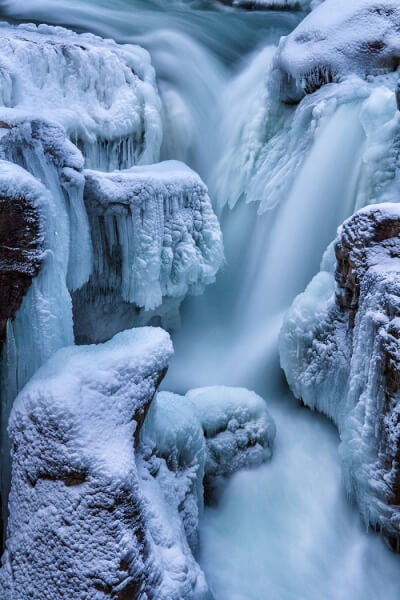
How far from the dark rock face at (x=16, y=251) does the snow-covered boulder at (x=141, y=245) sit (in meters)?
0.95

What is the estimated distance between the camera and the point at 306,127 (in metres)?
4.56

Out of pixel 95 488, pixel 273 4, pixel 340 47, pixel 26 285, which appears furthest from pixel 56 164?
pixel 273 4

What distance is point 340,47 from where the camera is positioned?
4680mm

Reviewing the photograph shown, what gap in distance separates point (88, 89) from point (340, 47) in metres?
2.18

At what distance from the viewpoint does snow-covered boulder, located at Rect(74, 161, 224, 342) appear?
10.9 feet

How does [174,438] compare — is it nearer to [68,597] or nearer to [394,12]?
[68,597]

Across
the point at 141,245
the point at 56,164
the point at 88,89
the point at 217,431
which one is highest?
the point at 88,89

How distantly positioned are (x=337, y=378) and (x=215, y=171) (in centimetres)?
265

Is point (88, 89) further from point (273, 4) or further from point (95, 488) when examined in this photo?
point (273, 4)

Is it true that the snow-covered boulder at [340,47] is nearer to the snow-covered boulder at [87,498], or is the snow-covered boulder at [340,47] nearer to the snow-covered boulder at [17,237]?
the snow-covered boulder at [17,237]

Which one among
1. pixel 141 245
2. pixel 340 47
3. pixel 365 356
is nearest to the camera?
pixel 365 356

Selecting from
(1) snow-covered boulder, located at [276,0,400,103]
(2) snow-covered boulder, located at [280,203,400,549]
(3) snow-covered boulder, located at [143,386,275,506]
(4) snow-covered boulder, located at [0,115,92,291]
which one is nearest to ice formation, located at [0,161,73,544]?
(4) snow-covered boulder, located at [0,115,92,291]

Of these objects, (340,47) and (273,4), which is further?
(273,4)

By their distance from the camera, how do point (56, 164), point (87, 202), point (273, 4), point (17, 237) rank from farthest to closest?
point (273, 4), point (87, 202), point (56, 164), point (17, 237)
